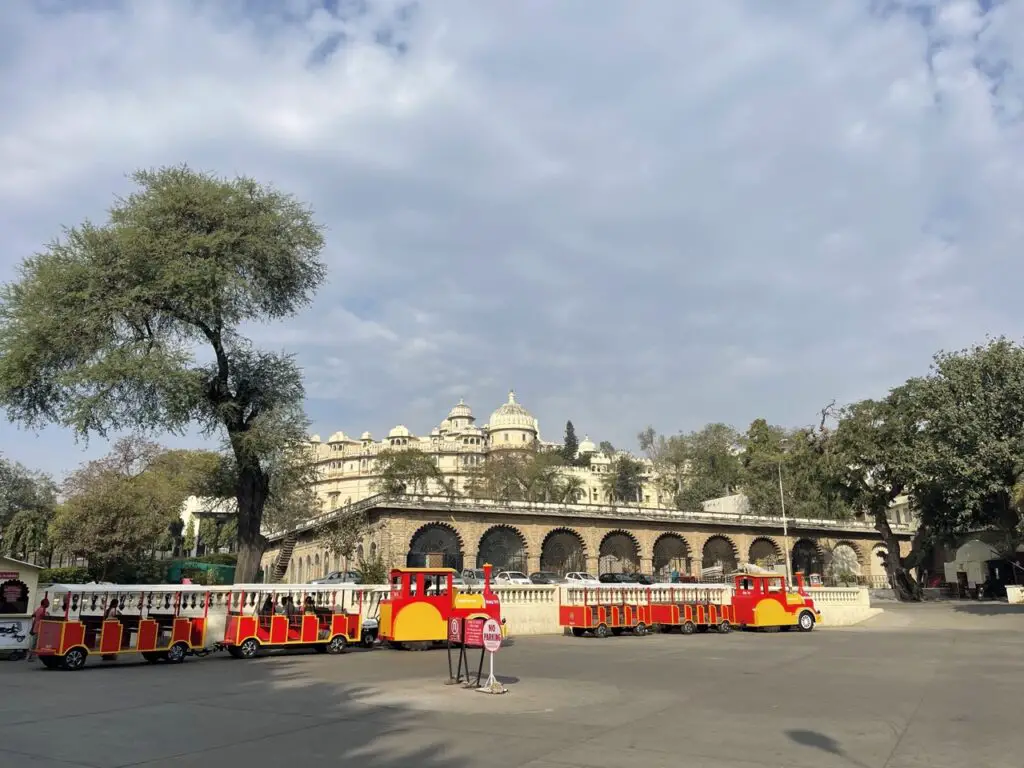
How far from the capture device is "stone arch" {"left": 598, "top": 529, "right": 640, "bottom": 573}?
5562 centimetres

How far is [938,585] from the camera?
2037 inches

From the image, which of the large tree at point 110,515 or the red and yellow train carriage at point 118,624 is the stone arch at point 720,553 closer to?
A: the large tree at point 110,515

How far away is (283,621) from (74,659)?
4.17 m

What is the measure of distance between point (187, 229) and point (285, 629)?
14.4 meters

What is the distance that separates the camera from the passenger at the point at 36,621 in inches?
620

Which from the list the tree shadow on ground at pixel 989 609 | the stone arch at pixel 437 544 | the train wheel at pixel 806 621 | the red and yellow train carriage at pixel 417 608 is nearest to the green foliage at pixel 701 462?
the stone arch at pixel 437 544

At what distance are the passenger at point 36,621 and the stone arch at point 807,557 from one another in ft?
182

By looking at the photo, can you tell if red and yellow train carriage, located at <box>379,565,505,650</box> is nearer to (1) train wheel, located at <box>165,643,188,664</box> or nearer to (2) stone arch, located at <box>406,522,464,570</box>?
(1) train wheel, located at <box>165,643,188,664</box>

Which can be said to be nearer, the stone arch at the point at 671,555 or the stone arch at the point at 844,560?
the stone arch at the point at 671,555

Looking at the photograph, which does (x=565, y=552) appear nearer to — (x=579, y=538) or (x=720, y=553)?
(x=579, y=538)

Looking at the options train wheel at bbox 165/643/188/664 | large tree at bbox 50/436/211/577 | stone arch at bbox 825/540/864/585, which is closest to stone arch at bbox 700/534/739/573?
stone arch at bbox 825/540/864/585

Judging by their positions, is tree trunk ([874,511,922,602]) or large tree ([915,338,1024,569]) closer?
large tree ([915,338,1024,569])

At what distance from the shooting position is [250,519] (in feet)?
82.7

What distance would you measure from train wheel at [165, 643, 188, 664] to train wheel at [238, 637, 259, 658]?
3.83 ft
